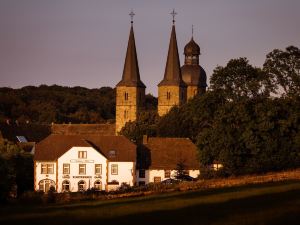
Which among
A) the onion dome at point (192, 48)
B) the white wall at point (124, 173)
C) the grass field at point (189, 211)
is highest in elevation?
the onion dome at point (192, 48)

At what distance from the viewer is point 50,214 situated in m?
26.5

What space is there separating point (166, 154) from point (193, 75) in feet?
189

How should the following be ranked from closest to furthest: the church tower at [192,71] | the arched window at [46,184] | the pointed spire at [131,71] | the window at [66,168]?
the arched window at [46,184] < the window at [66,168] < the pointed spire at [131,71] < the church tower at [192,71]

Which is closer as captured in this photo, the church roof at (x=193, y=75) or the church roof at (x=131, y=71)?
the church roof at (x=131, y=71)

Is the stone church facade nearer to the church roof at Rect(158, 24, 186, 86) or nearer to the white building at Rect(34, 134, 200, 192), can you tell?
the church roof at Rect(158, 24, 186, 86)

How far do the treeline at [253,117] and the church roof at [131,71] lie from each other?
196 ft

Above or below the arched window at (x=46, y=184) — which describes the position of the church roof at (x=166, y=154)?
above

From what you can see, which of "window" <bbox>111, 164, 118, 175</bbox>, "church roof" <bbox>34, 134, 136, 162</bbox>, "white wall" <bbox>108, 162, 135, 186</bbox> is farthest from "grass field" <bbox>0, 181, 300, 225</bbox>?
"church roof" <bbox>34, 134, 136, 162</bbox>

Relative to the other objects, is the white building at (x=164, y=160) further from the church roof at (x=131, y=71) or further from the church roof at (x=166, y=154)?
the church roof at (x=131, y=71)

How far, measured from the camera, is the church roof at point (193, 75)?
12825 cm

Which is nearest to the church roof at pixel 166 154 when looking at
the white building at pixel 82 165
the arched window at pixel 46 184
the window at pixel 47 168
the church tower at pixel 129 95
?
the white building at pixel 82 165

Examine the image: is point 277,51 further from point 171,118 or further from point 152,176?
point 171,118

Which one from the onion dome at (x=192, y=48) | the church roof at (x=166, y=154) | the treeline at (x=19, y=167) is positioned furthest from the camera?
the onion dome at (x=192, y=48)

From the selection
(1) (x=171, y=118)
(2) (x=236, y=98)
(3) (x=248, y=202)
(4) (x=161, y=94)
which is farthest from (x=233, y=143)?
(4) (x=161, y=94)
